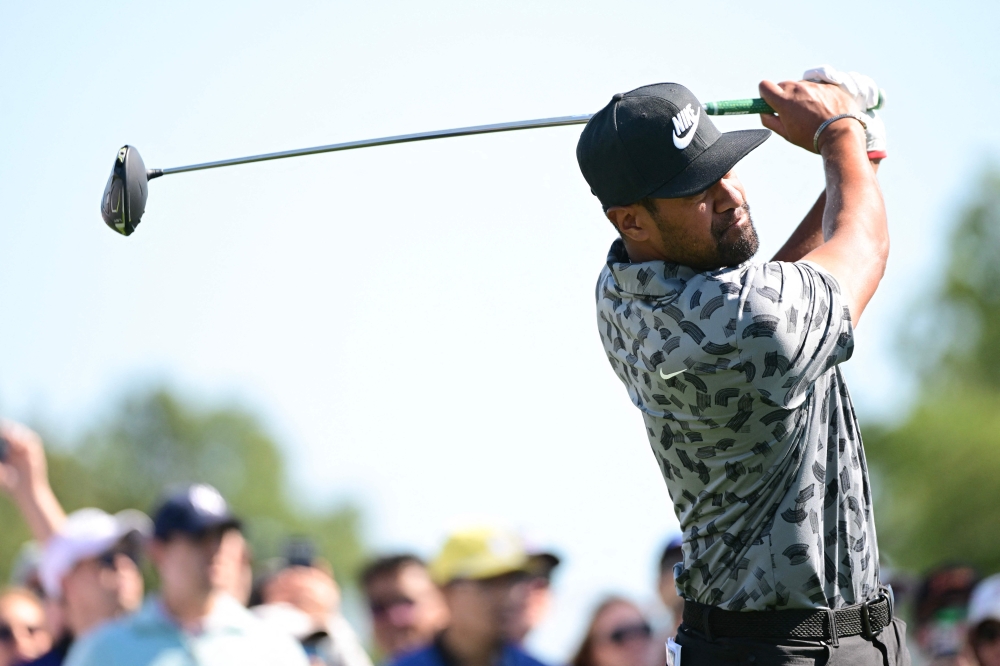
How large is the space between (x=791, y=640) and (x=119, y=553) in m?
4.30

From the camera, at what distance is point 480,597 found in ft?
20.6

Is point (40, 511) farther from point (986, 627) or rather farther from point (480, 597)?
point (986, 627)

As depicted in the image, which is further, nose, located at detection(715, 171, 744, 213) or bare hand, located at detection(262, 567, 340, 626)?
bare hand, located at detection(262, 567, 340, 626)

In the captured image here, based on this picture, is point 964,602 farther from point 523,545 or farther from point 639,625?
point 523,545

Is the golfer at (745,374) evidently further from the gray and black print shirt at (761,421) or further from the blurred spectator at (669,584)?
the blurred spectator at (669,584)

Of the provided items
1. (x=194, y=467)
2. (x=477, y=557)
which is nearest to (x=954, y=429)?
(x=194, y=467)

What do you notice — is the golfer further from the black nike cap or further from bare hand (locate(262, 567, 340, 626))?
bare hand (locate(262, 567, 340, 626))

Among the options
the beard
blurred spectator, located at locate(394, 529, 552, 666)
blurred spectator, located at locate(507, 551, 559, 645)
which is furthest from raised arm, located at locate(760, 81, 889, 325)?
blurred spectator, located at locate(507, 551, 559, 645)

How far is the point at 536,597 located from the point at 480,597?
64cm

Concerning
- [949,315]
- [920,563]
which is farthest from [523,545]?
[949,315]

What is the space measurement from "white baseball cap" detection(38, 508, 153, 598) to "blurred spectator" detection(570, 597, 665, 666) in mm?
2219

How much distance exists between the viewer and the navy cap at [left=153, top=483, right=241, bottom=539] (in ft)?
19.9

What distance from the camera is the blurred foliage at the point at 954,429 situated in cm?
3269

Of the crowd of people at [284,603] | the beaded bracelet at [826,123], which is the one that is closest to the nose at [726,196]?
the beaded bracelet at [826,123]
